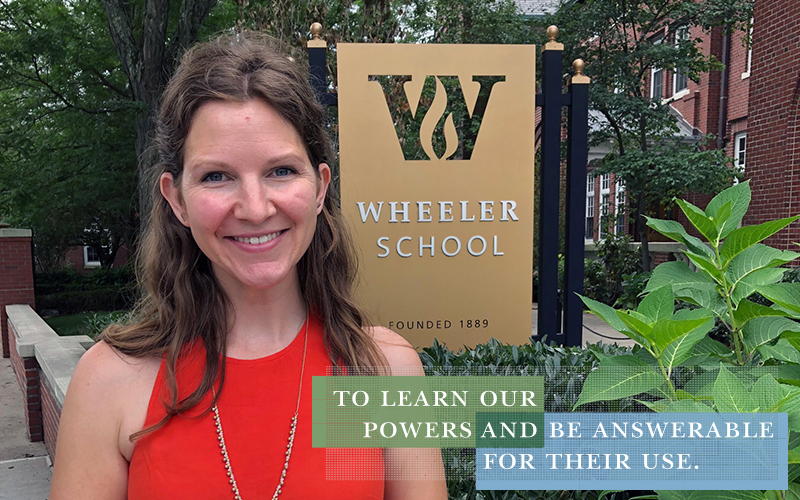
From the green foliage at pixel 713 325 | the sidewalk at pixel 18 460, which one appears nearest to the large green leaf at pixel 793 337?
the green foliage at pixel 713 325

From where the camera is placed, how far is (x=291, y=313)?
1.42 m

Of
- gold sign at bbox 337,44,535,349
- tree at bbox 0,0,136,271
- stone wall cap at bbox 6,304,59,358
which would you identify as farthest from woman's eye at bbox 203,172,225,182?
tree at bbox 0,0,136,271

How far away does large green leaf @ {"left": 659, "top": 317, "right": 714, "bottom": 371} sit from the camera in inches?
30.5

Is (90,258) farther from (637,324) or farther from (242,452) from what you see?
(637,324)

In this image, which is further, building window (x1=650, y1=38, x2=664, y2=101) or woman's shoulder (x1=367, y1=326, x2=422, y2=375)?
building window (x1=650, y1=38, x2=664, y2=101)

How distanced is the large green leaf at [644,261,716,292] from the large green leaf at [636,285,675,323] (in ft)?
0.18

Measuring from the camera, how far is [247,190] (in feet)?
3.91

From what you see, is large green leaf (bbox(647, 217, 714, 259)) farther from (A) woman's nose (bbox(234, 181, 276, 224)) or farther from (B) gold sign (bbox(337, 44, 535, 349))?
(B) gold sign (bbox(337, 44, 535, 349))

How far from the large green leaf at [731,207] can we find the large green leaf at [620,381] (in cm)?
24

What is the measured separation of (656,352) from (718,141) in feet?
56.7

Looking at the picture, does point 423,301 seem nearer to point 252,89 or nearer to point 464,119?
point 252,89

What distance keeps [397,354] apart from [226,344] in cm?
40

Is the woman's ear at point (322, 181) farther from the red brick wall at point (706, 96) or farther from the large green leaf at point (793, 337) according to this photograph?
the red brick wall at point (706, 96)

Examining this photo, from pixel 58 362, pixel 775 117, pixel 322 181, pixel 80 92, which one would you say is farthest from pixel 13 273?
pixel 775 117
